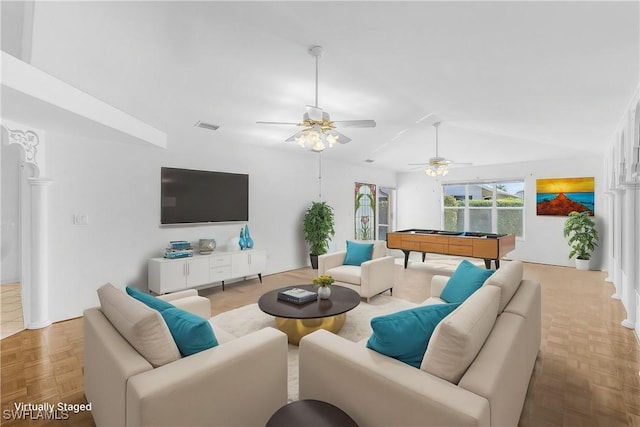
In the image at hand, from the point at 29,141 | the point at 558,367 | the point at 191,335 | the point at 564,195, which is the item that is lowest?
the point at 558,367

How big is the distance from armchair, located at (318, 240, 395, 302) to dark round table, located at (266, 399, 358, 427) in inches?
108

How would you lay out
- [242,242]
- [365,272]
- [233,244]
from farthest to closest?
[242,242] → [233,244] → [365,272]

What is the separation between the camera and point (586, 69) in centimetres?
262

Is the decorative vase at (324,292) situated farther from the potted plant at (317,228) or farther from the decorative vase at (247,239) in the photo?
the potted plant at (317,228)

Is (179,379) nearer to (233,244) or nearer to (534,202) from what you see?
(233,244)

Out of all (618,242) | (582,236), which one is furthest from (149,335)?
(582,236)

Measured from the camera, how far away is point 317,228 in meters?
A: 6.37

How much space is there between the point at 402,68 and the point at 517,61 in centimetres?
101

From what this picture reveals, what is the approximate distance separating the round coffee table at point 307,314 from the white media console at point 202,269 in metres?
1.73

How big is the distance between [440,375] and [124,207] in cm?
435

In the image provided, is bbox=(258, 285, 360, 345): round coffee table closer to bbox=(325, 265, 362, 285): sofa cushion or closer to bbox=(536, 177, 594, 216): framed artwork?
bbox=(325, 265, 362, 285): sofa cushion

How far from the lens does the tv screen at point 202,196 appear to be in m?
4.63

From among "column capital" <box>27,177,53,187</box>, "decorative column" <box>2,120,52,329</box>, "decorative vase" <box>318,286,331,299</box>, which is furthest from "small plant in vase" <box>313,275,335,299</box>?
"column capital" <box>27,177,53,187</box>

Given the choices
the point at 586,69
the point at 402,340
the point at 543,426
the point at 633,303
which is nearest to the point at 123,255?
the point at 402,340
